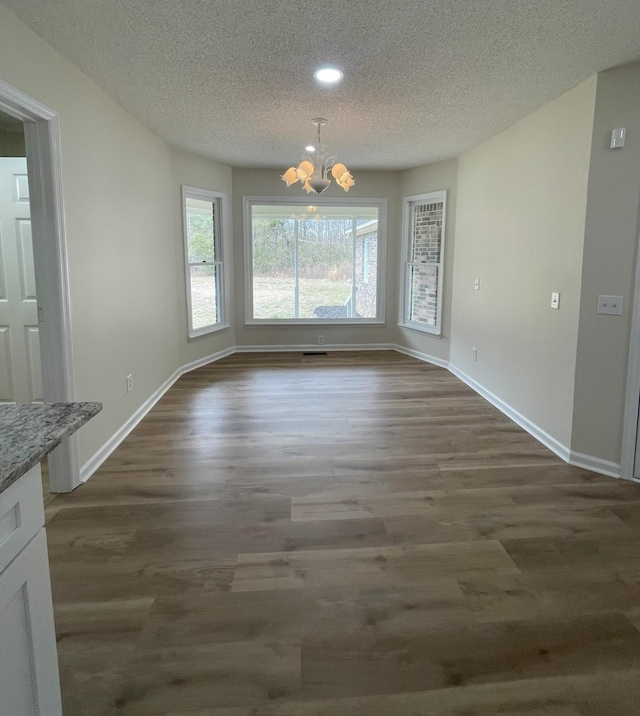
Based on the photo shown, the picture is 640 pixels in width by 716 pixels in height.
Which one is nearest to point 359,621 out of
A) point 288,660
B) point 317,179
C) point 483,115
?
point 288,660

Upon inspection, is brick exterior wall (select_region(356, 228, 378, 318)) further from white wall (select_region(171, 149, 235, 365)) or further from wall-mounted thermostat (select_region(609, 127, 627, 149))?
wall-mounted thermostat (select_region(609, 127, 627, 149))

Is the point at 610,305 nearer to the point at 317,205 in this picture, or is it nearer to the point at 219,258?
the point at 317,205

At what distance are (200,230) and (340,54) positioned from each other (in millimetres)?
3781

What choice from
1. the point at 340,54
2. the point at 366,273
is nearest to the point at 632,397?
→ the point at 340,54

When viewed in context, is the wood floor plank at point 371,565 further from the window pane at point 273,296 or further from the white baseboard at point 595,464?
the window pane at point 273,296

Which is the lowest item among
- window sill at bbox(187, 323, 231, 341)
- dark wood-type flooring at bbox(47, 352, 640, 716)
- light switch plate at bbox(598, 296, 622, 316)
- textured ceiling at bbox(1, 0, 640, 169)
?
dark wood-type flooring at bbox(47, 352, 640, 716)

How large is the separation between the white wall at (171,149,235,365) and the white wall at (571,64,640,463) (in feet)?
13.7

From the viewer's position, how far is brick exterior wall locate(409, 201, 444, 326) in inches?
249

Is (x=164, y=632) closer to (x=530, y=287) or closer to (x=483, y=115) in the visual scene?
(x=530, y=287)

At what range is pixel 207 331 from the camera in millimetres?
6375

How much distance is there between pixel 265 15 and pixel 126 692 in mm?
2854

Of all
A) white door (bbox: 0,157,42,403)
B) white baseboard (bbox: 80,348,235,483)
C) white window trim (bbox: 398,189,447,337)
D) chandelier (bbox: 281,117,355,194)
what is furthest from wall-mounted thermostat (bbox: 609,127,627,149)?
white door (bbox: 0,157,42,403)

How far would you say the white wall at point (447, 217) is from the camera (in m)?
5.90

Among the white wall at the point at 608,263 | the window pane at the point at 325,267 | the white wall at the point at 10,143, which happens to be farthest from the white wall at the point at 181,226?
the white wall at the point at 608,263
